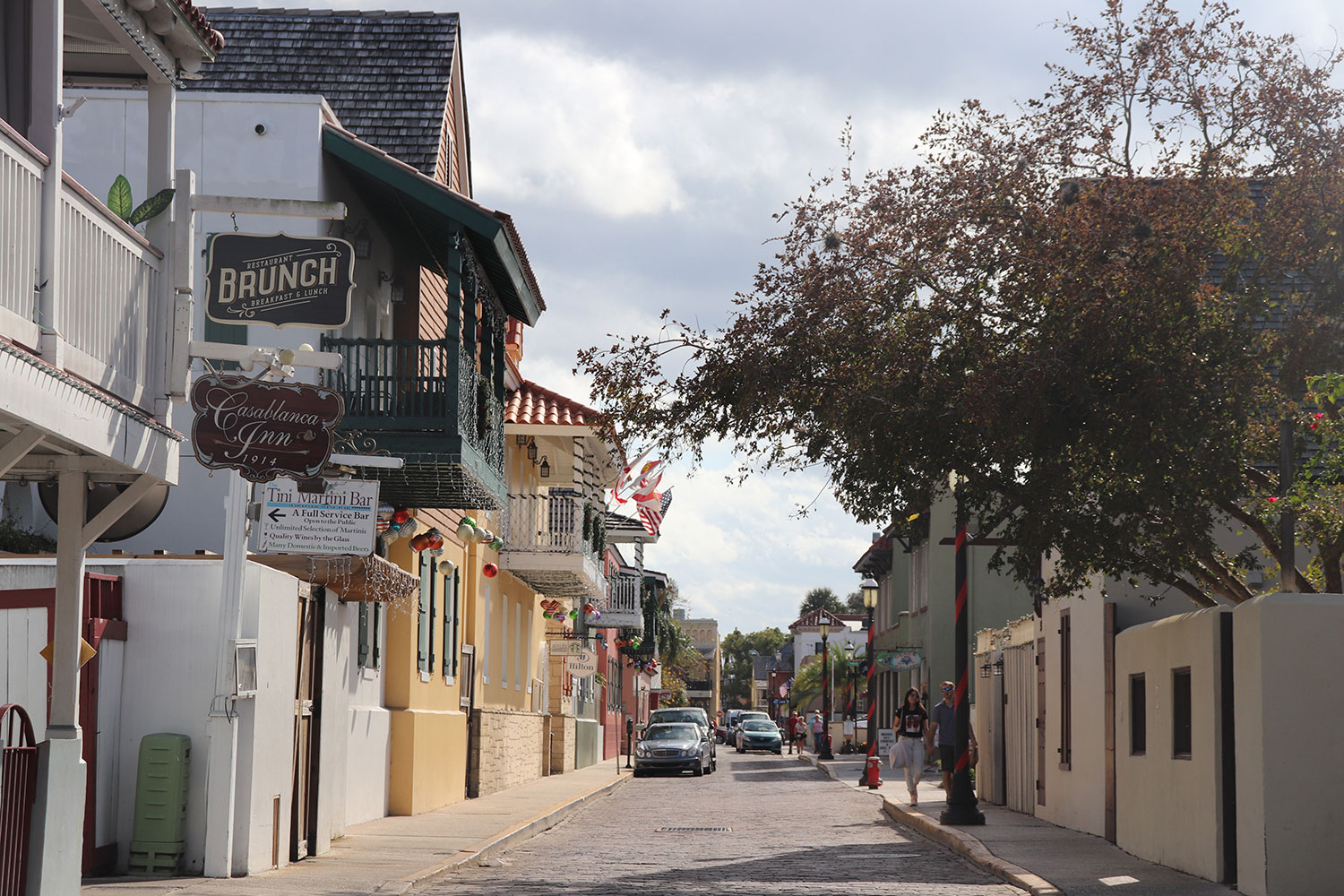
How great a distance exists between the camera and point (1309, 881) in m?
11.2

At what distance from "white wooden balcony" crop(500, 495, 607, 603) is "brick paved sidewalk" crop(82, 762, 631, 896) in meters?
4.51

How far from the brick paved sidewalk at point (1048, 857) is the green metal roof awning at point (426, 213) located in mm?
8230

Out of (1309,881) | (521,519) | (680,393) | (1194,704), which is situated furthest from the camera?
(521,519)

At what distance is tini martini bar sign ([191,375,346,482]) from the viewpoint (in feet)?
37.0

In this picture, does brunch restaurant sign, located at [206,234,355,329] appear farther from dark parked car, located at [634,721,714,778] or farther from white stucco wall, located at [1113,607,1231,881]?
dark parked car, located at [634,721,714,778]

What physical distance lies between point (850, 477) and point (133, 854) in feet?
23.0

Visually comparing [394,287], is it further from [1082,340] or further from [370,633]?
[1082,340]

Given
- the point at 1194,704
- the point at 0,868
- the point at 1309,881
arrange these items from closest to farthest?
1. the point at 0,868
2. the point at 1309,881
3. the point at 1194,704

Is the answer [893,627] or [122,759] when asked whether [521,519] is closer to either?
[122,759]

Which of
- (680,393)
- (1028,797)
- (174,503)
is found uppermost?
(680,393)

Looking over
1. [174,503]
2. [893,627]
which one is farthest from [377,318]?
[893,627]

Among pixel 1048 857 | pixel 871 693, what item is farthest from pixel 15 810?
pixel 871 693

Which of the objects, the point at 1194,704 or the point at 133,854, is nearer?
the point at 133,854

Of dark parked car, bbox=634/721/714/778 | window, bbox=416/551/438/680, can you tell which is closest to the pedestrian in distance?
window, bbox=416/551/438/680
